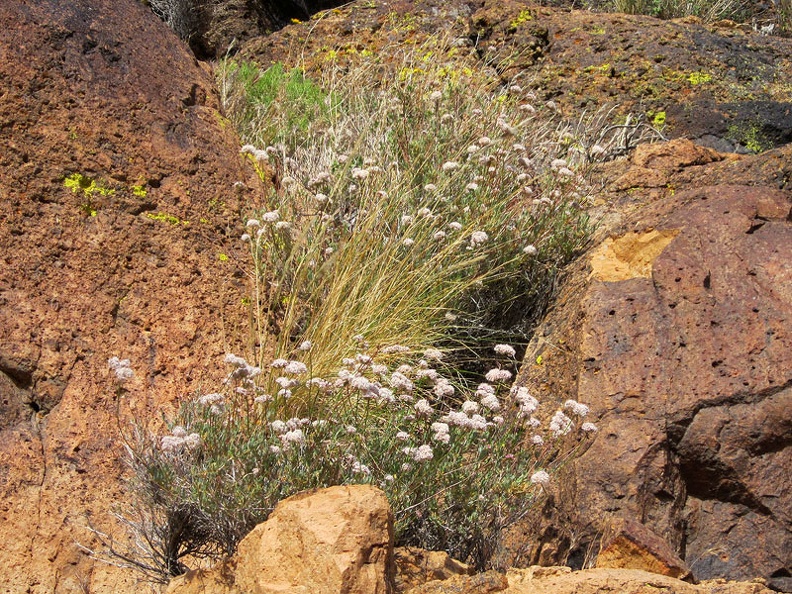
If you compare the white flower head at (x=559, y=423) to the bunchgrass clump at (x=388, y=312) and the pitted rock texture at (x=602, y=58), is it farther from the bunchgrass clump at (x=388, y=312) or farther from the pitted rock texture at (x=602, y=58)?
the pitted rock texture at (x=602, y=58)

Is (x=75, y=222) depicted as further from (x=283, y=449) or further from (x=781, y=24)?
(x=781, y=24)

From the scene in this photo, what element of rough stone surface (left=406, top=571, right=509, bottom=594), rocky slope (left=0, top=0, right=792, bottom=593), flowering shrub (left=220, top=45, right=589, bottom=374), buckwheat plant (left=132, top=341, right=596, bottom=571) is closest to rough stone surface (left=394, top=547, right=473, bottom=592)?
buckwheat plant (left=132, top=341, right=596, bottom=571)

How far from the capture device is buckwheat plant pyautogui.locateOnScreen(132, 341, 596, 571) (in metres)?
2.82

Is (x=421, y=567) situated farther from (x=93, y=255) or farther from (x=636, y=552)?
(x=93, y=255)

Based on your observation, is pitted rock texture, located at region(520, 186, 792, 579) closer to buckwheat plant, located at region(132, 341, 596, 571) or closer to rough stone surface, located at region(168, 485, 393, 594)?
buckwheat plant, located at region(132, 341, 596, 571)

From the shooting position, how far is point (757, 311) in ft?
11.6

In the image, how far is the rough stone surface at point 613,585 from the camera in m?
2.29

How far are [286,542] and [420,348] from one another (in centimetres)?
176

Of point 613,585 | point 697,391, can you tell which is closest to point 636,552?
point 613,585

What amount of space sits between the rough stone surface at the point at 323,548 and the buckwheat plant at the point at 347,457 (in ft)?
0.96

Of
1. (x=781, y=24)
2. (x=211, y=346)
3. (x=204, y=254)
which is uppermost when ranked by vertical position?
(x=781, y=24)

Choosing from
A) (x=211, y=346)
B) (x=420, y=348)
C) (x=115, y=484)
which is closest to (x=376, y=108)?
(x=420, y=348)

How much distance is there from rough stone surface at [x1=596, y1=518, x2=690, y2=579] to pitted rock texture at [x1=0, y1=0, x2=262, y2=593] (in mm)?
1399

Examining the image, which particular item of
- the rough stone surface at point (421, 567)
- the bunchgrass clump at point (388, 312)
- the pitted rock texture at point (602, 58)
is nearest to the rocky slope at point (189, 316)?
the bunchgrass clump at point (388, 312)
